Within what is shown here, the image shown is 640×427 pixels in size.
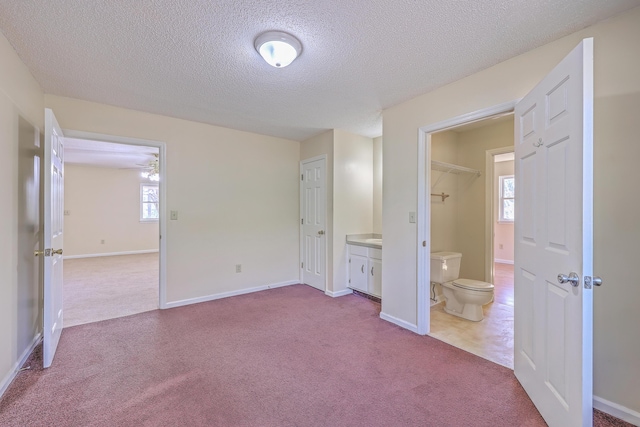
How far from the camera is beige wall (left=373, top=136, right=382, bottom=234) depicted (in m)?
4.34

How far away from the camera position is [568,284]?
4.58ft

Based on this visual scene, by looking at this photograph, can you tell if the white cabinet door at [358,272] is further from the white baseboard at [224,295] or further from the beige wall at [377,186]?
the white baseboard at [224,295]

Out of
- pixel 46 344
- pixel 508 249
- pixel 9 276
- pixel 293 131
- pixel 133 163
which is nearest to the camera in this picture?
pixel 9 276

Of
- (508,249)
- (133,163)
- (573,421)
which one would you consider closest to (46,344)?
(573,421)

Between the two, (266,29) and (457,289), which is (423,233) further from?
(266,29)

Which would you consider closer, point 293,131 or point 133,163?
point 293,131

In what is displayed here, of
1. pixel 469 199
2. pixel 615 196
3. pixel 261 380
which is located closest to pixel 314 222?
pixel 469 199

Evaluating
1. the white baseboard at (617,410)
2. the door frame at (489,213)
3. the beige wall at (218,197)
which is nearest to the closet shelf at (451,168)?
the door frame at (489,213)

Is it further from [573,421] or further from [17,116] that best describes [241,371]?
[17,116]

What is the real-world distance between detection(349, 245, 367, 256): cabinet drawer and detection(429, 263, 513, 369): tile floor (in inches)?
42.5

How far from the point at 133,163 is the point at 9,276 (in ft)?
18.7

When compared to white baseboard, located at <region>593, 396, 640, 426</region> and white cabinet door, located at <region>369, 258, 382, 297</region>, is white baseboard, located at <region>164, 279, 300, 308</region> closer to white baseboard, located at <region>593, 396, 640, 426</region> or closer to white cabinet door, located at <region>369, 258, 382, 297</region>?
white cabinet door, located at <region>369, 258, 382, 297</region>

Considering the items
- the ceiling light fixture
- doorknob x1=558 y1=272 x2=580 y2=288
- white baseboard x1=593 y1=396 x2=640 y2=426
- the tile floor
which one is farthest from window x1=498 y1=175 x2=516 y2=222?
the ceiling light fixture

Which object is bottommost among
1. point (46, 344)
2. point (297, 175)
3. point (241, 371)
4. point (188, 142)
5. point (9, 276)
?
point (241, 371)
